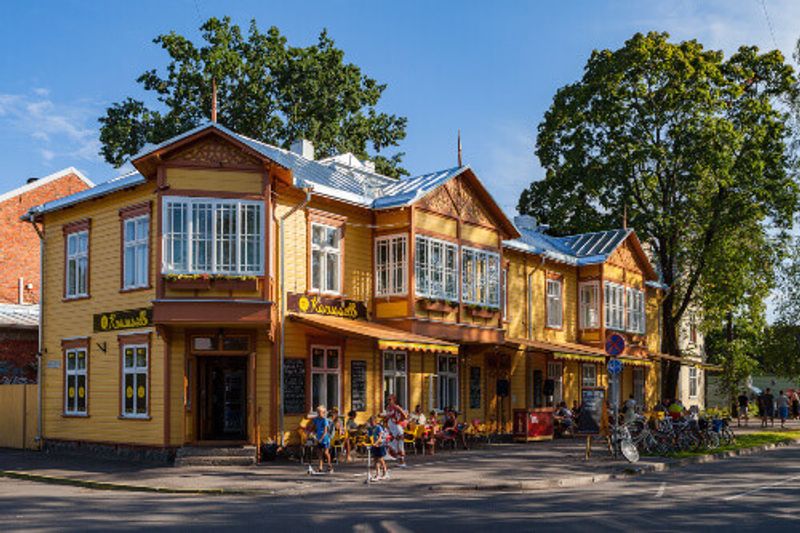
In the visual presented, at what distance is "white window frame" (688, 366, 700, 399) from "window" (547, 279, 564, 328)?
20.5 meters

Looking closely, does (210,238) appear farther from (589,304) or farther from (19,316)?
(589,304)

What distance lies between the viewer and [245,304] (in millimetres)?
21734

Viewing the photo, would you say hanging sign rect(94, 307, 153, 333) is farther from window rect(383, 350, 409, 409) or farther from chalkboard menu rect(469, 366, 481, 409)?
chalkboard menu rect(469, 366, 481, 409)

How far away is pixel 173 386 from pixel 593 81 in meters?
25.2

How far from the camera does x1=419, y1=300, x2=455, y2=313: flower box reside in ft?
84.3

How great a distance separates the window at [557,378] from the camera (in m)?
35.2

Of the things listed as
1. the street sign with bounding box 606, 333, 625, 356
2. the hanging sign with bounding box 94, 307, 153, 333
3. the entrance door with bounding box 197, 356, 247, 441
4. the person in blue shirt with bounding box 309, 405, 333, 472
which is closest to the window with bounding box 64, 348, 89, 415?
the hanging sign with bounding box 94, 307, 153, 333

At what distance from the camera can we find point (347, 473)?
20312 millimetres

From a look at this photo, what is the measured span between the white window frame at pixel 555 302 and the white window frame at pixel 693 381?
2036 centimetres

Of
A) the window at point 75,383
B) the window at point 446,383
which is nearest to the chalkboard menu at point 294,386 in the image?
the window at point 446,383

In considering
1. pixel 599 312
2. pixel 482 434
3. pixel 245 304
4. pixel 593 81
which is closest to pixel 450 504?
pixel 245 304

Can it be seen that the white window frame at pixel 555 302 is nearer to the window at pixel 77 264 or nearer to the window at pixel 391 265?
the window at pixel 391 265

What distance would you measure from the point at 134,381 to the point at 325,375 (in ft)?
16.2

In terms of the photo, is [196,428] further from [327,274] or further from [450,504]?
[450,504]
